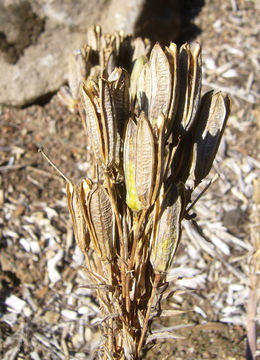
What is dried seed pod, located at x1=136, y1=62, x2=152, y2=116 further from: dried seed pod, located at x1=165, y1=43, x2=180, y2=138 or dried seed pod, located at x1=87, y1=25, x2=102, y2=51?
dried seed pod, located at x1=87, y1=25, x2=102, y2=51

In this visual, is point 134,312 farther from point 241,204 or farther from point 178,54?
point 241,204

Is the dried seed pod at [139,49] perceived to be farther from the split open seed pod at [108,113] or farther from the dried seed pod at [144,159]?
the dried seed pod at [144,159]

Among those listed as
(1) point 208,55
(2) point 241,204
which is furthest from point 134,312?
(1) point 208,55

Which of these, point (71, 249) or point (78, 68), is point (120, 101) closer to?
point (78, 68)

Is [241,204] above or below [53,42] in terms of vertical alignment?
below

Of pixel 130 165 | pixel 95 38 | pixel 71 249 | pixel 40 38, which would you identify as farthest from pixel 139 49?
pixel 40 38

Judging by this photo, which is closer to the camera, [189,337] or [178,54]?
[178,54]
